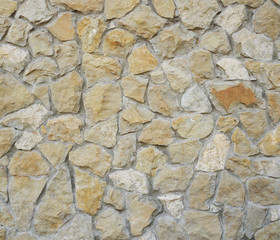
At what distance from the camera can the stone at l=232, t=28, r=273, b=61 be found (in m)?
1.92

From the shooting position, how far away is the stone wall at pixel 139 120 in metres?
1.90

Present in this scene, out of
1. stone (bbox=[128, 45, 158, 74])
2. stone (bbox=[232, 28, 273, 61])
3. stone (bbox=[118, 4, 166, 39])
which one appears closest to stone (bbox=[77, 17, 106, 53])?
stone (bbox=[118, 4, 166, 39])

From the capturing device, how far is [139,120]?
6.28 ft

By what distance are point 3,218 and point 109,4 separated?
140cm

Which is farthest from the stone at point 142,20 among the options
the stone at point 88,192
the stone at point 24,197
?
the stone at point 24,197

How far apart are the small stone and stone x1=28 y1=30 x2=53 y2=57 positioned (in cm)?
49

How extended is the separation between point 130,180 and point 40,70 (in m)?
0.83

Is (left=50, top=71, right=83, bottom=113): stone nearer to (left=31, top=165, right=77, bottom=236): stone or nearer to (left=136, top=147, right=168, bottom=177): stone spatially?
(left=31, top=165, right=77, bottom=236): stone

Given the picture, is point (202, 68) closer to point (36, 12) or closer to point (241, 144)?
point (241, 144)

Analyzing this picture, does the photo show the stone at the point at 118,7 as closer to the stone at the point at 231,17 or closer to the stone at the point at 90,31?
the stone at the point at 90,31

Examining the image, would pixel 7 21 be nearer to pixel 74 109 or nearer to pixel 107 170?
pixel 74 109

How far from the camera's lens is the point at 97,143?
192cm

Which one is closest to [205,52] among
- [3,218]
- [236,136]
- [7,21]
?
[236,136]

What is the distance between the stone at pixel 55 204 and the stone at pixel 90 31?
0.72 m
